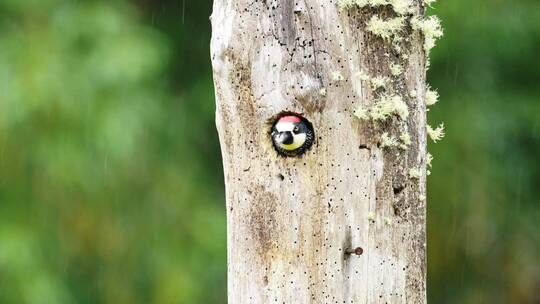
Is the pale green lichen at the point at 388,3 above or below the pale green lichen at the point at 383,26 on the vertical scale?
above

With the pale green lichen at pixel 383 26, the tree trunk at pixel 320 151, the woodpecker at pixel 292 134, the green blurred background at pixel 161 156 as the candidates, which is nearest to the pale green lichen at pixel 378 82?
the tree trunk at pixel 320 151

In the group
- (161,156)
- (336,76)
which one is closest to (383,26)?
(336,76)

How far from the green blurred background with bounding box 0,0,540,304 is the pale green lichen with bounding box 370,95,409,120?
3.83 metres

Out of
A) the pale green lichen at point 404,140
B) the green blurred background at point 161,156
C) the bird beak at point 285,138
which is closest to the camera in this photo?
the bird beak at point 285,138

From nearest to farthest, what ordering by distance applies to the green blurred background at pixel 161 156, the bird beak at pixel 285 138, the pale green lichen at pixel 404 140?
the bird beak at pixel 285 138 → the pale green lichen at pixel 404 140 → the green blurred background at pixel 161 156

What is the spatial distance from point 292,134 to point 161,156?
451 centimetres

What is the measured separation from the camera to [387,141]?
2588 millimetres

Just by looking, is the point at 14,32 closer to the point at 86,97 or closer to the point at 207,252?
the point at 86,97

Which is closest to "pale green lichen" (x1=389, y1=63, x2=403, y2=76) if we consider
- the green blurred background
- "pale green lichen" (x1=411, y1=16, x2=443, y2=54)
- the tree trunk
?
the tree trunk

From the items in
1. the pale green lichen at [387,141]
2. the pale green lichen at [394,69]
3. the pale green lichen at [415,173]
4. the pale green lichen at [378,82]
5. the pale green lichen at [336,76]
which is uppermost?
the pale green lichen at [394,69]

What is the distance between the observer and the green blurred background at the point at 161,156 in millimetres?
6273

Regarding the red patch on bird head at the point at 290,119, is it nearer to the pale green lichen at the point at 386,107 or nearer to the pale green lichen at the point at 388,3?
the pale green lichen at the point at 386,107

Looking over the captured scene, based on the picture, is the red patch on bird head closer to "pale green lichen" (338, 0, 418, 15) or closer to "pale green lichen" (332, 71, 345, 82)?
"pale green lichen" (332, 71, 345, 82)

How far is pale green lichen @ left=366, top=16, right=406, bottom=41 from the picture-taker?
255 centimetres
